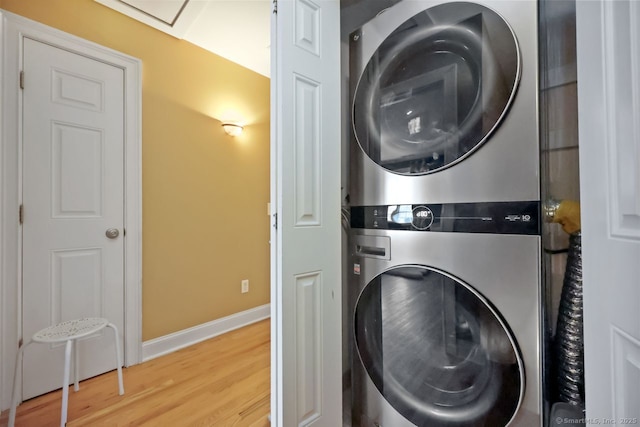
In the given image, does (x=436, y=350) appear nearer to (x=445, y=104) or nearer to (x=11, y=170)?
(x=445, y=104)

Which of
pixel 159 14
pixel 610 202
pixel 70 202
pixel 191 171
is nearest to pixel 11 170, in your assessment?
pixel 70 202

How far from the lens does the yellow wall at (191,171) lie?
1.76 meters

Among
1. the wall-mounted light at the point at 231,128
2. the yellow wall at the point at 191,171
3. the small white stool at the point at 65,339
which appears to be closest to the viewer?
the small white stool at the point at 65,339

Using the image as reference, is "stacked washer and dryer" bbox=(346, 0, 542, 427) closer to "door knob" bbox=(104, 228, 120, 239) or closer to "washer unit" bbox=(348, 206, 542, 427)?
"washer unit" bbox=(348, 206, 542, 427)

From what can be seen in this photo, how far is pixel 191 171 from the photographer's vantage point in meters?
2.01

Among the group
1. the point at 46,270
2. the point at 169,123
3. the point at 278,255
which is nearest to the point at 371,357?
the point at 278,255

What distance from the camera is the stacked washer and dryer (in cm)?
65

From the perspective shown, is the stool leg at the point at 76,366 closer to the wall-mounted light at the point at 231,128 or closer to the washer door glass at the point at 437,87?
the wall-mounted light at the point at 231,128

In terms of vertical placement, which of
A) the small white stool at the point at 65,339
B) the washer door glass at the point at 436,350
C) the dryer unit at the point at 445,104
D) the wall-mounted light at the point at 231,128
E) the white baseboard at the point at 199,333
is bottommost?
the white baseboard at the point at 199,333

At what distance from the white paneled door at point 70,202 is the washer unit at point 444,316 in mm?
1598

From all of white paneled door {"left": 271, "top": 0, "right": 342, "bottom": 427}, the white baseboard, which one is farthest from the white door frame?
white paneled door {"left": 271, "top": 0, "right": 342, "bottom": 427}

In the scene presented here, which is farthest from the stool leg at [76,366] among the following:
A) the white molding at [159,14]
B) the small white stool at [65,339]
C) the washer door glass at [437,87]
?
the white molding at [159,14]

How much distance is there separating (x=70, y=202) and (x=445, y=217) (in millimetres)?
1982

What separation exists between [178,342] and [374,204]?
186 cm
